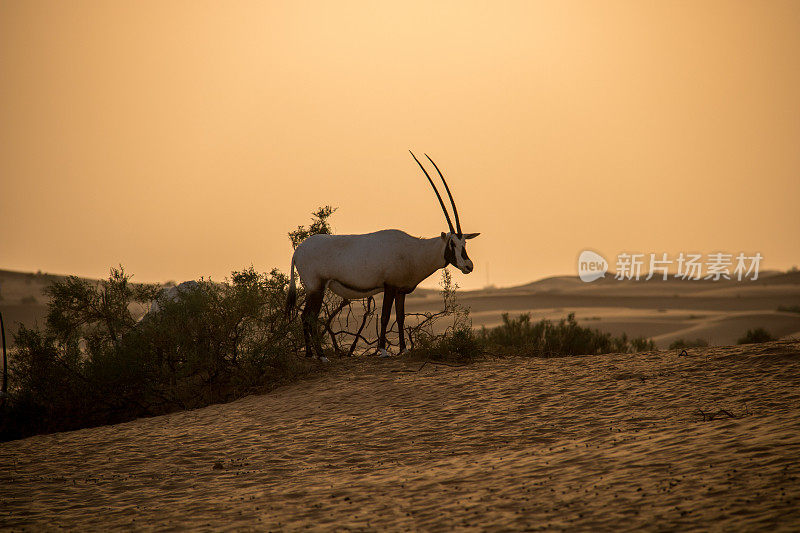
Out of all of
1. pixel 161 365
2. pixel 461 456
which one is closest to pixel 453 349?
pixel 161 365

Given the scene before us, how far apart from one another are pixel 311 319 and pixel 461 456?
6.25m

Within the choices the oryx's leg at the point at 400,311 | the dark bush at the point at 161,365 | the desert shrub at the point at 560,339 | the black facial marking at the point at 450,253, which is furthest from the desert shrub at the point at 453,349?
the desert shrub at the point at 560,339

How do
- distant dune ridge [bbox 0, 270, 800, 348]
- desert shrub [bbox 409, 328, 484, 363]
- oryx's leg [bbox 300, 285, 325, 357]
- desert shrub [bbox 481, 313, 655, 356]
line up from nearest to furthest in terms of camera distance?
desert shrub [bbox 409, 328, 484, 363] < oryx's leg [bbox 300, 285, 325, 357] < desert shrub [bbox 481, 313, 655, 356] < distant dune ridge [bbox 0, 270, 800, 348]

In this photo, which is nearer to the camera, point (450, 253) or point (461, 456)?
point (461, 456)

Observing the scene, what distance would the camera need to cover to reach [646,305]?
6044cm

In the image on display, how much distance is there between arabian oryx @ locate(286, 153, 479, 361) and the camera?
42.4 feet

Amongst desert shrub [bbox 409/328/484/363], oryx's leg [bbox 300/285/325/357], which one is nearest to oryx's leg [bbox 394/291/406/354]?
desert shrub [bbox 409/328/484/363]

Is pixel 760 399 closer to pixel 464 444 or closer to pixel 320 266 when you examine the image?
pixel 464 444

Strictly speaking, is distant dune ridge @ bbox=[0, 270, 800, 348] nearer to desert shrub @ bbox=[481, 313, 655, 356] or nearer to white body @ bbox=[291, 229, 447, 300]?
desert shrub @ bbox=[481, 313, 655, 356]

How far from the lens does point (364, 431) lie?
8.61 m

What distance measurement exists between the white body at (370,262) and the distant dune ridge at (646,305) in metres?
20.9

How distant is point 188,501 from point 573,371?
616 cm

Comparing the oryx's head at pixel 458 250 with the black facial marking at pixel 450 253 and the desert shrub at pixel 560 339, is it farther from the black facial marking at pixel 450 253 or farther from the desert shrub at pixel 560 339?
the desert shrub at pixel 560 339

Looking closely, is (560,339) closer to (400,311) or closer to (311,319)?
(400,311)
